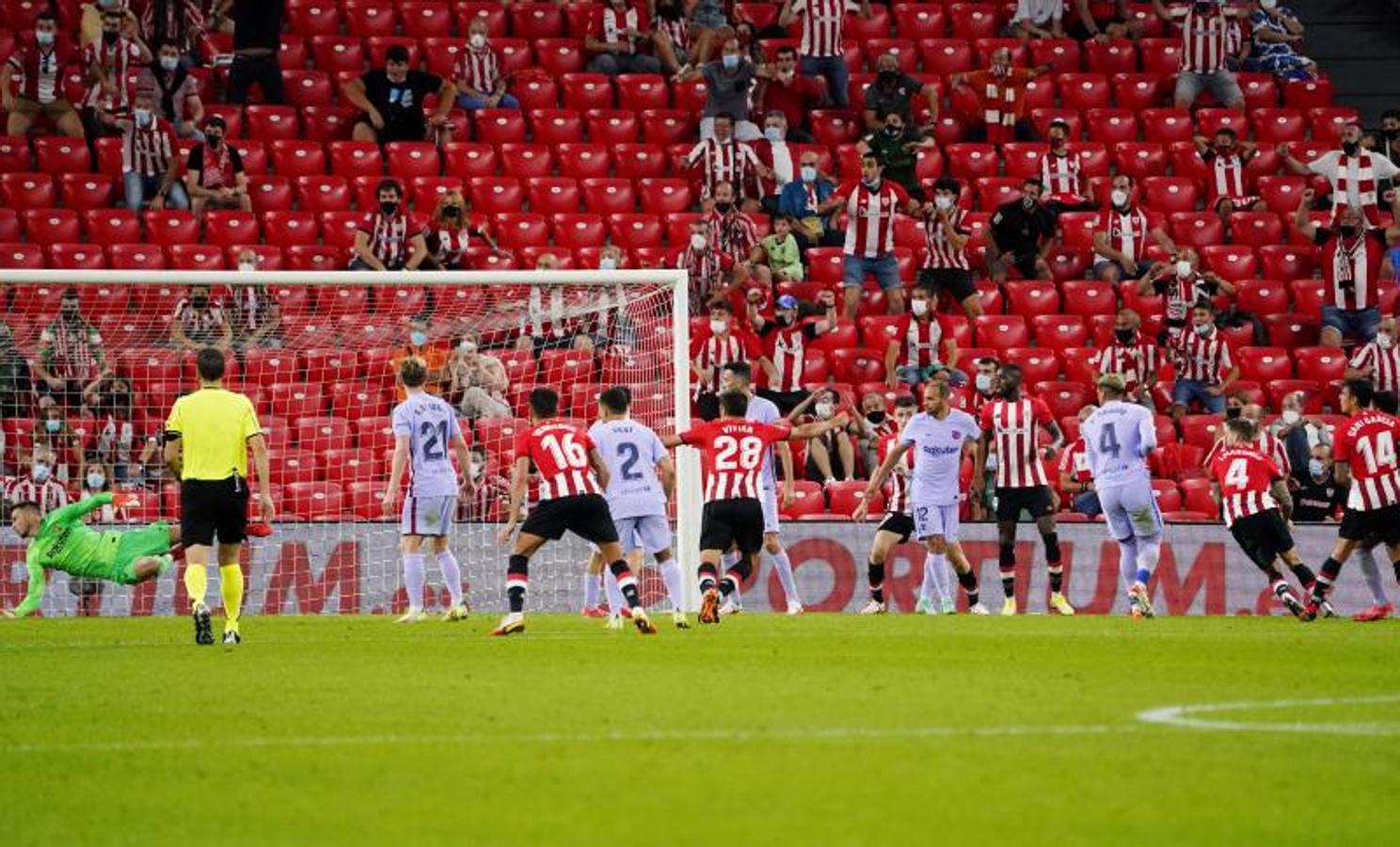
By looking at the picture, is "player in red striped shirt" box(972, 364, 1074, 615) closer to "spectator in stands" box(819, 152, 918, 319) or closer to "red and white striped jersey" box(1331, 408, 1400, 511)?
"red and white striped jersey" box(1331, 408, 1400, 511)

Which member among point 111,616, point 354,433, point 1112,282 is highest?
point 1112,282

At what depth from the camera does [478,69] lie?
26.3 meters

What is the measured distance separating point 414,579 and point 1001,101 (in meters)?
11.7

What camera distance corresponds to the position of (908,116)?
25609 millimetres

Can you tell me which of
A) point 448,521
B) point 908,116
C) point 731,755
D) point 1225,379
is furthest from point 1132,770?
point 908,116

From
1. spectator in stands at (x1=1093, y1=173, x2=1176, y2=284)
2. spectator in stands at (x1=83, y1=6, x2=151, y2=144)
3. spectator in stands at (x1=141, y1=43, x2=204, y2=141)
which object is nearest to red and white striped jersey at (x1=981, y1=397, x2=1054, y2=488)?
spectator in stands at (x1=1093, y1=173, x2=1176, y2=284)

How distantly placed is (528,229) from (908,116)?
443 centimetres

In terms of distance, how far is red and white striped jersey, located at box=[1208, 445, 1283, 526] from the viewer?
723 inches

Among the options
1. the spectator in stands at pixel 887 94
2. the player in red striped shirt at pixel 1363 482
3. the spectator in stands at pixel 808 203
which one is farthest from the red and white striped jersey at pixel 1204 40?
the player in red striped shirt at pixel 1363 482

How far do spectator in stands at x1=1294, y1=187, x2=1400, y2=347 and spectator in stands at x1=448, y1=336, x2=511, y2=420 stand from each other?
9412mm

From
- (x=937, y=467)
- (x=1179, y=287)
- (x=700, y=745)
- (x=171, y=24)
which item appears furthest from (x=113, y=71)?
(x=700, y=745)

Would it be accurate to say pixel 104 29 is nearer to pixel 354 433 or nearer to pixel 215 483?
pixel 354 433

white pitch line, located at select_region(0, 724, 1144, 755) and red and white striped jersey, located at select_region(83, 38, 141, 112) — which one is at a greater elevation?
red and white striped jersey, located at select_region(83, 38, 141, 112)

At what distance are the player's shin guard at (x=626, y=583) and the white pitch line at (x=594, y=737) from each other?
587 cm
